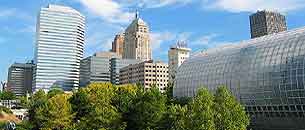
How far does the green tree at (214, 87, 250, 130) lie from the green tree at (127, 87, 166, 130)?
51.5 ft

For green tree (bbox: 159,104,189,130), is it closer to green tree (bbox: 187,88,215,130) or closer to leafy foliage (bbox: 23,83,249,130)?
leafy foliage (bbox: 23,83,249,130)

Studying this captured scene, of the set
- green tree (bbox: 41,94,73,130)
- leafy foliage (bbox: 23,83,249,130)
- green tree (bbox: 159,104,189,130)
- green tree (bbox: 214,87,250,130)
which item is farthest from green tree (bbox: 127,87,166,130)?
green tree (bbox: 41,94,73,130)

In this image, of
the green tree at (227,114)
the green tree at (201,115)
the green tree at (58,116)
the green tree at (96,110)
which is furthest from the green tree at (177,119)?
the green tree at (58,116)

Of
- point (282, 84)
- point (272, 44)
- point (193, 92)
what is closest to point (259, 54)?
point (272, 44)

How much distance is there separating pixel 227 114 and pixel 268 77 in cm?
3828

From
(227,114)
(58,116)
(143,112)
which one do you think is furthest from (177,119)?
(58,116)

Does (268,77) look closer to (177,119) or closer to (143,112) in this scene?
(143,112)

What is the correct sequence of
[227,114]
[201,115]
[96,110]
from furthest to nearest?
[96,110] → [227,114] → [201,115]

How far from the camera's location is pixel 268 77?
287ft

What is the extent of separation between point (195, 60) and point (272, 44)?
115ft

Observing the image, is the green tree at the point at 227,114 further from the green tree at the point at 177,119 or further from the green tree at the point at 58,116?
the green tree at the point at 58,116

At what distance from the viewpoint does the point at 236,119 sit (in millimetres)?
53250

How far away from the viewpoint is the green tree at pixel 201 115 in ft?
160

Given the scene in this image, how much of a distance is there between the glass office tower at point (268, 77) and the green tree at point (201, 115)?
34179 mm
